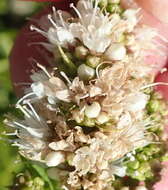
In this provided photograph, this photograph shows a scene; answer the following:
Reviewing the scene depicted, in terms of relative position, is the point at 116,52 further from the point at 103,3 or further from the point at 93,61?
the point at 103,3

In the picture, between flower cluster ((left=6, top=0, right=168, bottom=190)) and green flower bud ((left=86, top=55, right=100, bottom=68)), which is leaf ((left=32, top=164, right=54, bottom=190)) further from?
green flower bud ((left=86, top=55, right=100, bottom=68))

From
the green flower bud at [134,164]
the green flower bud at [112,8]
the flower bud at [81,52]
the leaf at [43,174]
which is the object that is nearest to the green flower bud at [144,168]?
the green flower bud at [134,164]

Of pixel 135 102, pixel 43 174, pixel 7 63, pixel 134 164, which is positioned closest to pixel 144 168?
pixel 134 164

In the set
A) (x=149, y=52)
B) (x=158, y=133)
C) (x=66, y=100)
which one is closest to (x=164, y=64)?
(x=149, y=52)

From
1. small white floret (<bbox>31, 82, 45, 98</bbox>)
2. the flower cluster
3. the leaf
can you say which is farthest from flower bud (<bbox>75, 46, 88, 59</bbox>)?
the leaf

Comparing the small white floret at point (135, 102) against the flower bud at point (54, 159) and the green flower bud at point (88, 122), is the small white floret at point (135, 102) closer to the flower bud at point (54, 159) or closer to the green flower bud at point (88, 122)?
the green flower bud at point (88, 122)

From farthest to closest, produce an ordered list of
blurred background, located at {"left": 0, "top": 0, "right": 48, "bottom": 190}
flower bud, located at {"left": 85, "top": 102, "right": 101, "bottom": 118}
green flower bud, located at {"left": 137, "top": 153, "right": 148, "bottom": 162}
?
blurred background, located at {"left": 0, "top": 0, "right": 48, "bottom": 190} < green flower bud, located at {"left": 137, "top": 153, "right": 148, "bottom": 162} < flower bud, located at {"left": 85, "top": 102, "right": 101, "bottom": 118}

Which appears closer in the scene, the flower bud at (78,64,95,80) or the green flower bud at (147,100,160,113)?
the flower bud at (78,64,95,80)

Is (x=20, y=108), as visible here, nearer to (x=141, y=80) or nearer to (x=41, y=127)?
(x=41, y=127)
